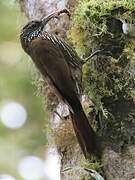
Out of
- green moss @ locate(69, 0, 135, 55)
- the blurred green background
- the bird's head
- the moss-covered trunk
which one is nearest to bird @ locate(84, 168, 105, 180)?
the moss-covered trunk

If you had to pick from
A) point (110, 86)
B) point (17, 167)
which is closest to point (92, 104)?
point (110, 86)

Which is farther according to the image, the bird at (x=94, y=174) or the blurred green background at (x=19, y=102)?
the blurred green background at (x=19, y=102)

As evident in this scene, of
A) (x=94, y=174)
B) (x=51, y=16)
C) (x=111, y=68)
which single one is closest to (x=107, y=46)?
(x=111, y=68)

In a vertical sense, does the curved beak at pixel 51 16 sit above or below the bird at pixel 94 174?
above

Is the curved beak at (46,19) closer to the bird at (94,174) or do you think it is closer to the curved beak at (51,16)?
the curved beak at (51,16)

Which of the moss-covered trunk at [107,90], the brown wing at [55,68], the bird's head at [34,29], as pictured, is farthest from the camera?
the bird's head at [34,29]

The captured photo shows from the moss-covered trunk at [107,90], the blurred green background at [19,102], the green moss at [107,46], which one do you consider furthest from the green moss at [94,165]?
the blurred green background at [19,102]

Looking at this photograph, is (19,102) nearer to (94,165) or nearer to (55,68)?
(55,68)

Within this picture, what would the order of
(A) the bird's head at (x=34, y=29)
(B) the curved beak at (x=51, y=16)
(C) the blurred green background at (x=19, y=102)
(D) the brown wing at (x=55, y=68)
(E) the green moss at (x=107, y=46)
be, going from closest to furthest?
(E) the green moss at (x=107, y=46), (D) the brown wing at (x=55, y=68), (B) the curved beak at (x=51, y=16), (A) the bird's head at (x=34, y=29), (C) the blurred green background at (x=19, y=102)
